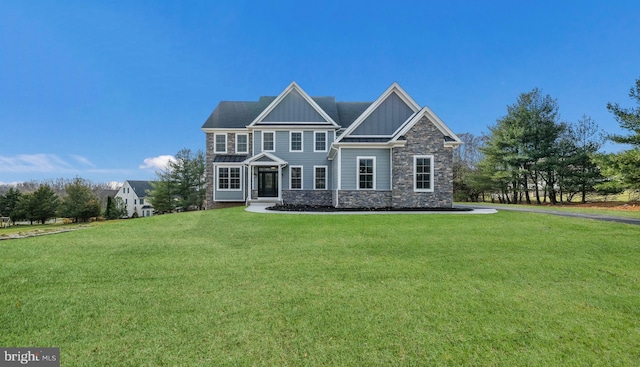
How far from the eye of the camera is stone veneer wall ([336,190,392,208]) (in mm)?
14992

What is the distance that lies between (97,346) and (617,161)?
25729 mm

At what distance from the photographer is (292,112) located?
63.8 ft

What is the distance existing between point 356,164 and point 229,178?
10.3 m

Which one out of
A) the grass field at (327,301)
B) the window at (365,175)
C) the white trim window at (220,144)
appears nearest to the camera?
the grass field at (327,301)

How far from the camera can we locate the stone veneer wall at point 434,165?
570 inches

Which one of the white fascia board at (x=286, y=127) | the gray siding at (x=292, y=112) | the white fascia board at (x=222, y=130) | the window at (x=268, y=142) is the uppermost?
the gray siding at (x=292, y=112)

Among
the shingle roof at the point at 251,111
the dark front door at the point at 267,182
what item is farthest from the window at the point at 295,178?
the shingle roof at the point at 251,111

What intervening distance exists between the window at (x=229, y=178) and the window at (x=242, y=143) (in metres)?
1.63

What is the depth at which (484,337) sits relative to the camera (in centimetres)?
304

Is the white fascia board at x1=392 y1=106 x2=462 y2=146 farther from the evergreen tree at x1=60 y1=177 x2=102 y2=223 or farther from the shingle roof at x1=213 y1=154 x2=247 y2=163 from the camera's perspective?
the evergreen tree at x1=60 y1=177 x2=102 y2=223

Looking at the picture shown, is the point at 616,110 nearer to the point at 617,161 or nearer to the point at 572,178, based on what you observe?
the point at 617,161

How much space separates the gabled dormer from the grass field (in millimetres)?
13042

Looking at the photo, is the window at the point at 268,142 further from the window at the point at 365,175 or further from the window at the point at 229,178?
the window at the point at 365,175

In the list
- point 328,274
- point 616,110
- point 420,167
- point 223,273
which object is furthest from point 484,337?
point 616,110
